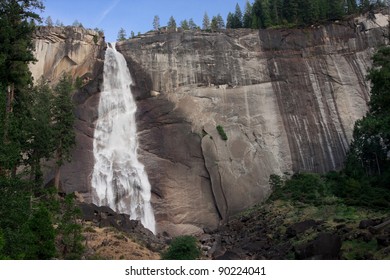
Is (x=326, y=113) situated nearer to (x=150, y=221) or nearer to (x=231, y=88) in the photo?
(x=231, y=88)

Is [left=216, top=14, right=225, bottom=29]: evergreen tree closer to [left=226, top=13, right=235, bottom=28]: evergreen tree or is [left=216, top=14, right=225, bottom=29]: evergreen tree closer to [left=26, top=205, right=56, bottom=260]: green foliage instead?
[left=226, top=13, right=235, bottom=28]: evergreen tree

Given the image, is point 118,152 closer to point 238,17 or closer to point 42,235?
point 42,235

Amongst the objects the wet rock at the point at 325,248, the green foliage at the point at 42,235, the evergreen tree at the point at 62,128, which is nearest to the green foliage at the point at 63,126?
the evergreen tree at the point at 62,128

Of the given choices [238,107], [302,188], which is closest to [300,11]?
[238,107]

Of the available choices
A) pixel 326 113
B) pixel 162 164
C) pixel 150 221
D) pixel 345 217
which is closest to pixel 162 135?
pixel 162 164

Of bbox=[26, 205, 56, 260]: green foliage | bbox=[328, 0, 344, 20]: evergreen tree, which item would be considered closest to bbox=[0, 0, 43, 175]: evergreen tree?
bbox=[26, 205, 56, 260]: green foliage

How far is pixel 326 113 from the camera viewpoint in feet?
141


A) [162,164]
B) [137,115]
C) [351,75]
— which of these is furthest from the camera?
[351,75]

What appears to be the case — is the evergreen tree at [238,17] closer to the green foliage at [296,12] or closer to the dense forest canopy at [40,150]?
the green foliage at [296,12]

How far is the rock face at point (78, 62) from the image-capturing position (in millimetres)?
40562

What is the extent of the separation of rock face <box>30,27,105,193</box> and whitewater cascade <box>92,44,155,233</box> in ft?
2.92

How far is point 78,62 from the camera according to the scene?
4488 cm
